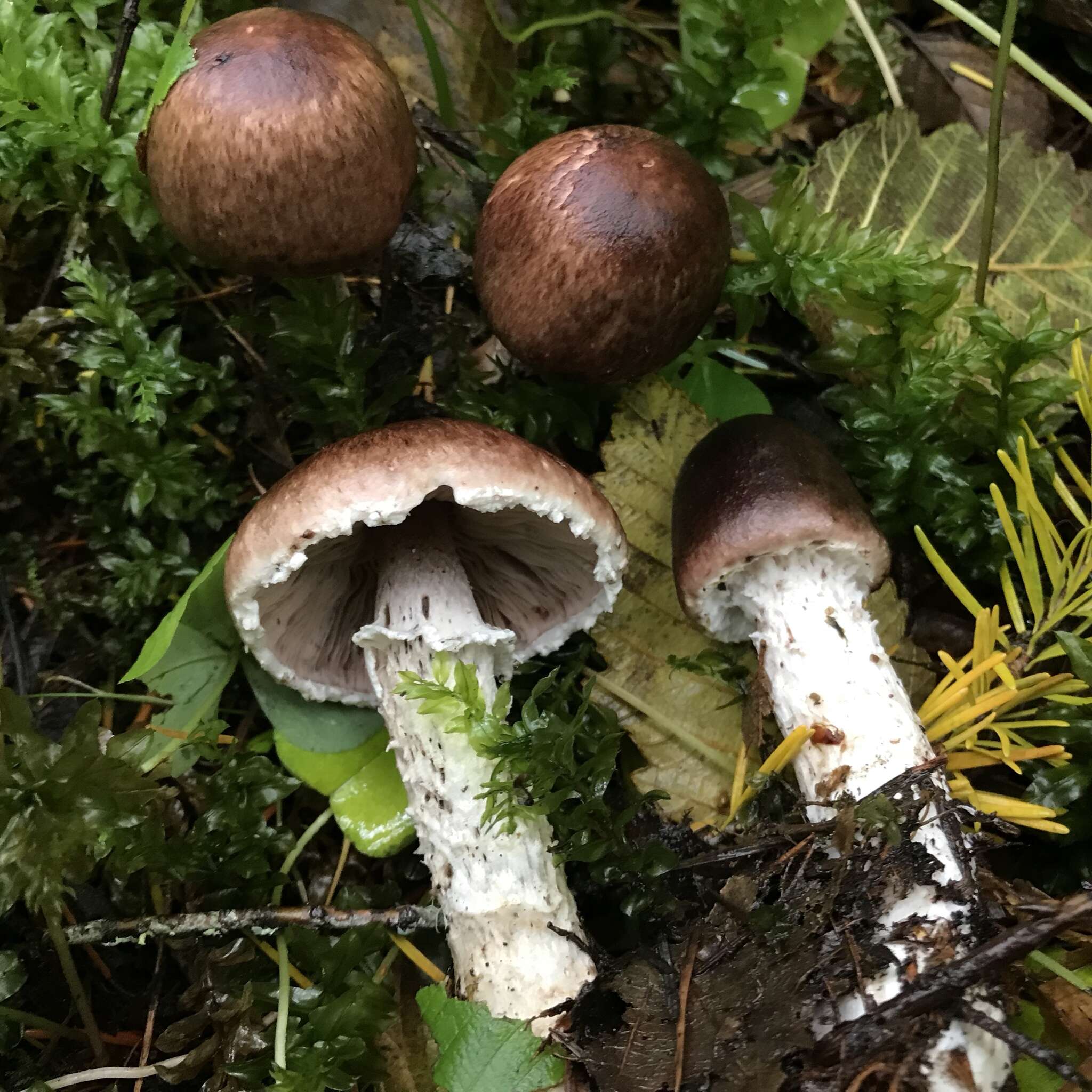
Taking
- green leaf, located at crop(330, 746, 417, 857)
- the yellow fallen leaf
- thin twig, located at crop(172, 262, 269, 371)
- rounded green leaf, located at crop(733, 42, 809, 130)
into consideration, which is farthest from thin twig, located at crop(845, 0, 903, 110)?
green leaf, located at crop(330, 746, 417, 857)

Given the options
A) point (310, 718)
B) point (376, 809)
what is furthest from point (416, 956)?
point (310, 718)

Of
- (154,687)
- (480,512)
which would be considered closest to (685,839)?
(480,512)

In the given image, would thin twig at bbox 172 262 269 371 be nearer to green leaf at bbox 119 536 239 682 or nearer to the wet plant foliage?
the wet plant foliage

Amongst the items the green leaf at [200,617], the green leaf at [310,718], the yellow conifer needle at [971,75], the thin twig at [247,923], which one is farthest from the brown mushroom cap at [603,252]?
the thin twig at [247,923]

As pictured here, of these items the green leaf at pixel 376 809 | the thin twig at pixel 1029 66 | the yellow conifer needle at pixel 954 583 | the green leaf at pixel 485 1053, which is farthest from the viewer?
the thin twig at pixel 1029 66

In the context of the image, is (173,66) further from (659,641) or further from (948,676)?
(948,676)

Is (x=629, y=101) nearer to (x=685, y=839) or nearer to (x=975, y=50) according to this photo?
(x=975, y=50)

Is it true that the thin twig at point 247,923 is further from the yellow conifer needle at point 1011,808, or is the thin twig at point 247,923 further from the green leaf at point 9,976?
the yellow conifer needle at point 1011,808
